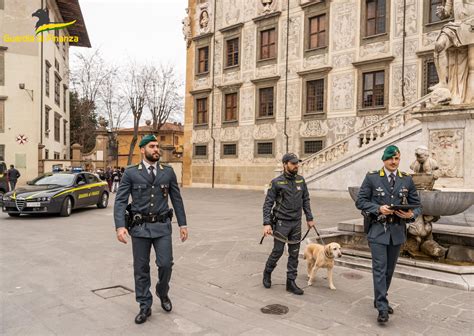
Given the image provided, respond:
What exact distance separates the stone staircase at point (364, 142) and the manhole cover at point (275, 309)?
14483 mm

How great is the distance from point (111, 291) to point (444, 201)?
486cm

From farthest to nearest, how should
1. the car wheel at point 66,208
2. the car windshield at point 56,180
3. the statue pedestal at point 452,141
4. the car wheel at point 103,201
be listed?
the car wheel at point 103,201 → the car windshield at point 56,180 → the car wheel at point 66,208 → the statue pedestal at point 452,141

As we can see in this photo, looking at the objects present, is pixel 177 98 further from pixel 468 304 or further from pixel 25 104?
pixel 468 304

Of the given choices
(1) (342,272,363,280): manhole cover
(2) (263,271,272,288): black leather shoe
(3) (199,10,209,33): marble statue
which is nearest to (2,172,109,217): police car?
(2) (263,271,272,288): black leather shoe

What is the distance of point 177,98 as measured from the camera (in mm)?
48531

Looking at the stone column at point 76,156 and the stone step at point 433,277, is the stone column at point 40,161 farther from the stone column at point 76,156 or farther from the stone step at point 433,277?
the stone step at point 433,277

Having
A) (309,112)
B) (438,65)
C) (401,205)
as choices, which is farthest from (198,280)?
(309,112)

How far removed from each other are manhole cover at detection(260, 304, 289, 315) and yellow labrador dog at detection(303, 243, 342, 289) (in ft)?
3.27

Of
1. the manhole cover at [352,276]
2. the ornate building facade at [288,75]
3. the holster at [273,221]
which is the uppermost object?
the ornate building facade at [288,75]

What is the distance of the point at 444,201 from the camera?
6.34 meters

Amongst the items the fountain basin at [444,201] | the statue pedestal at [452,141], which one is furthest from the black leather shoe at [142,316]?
the statue pedestal at [452,141]

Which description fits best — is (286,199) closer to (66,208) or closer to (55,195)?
(55,195)

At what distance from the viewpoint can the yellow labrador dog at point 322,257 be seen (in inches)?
223

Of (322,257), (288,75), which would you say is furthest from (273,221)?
(288,75)
